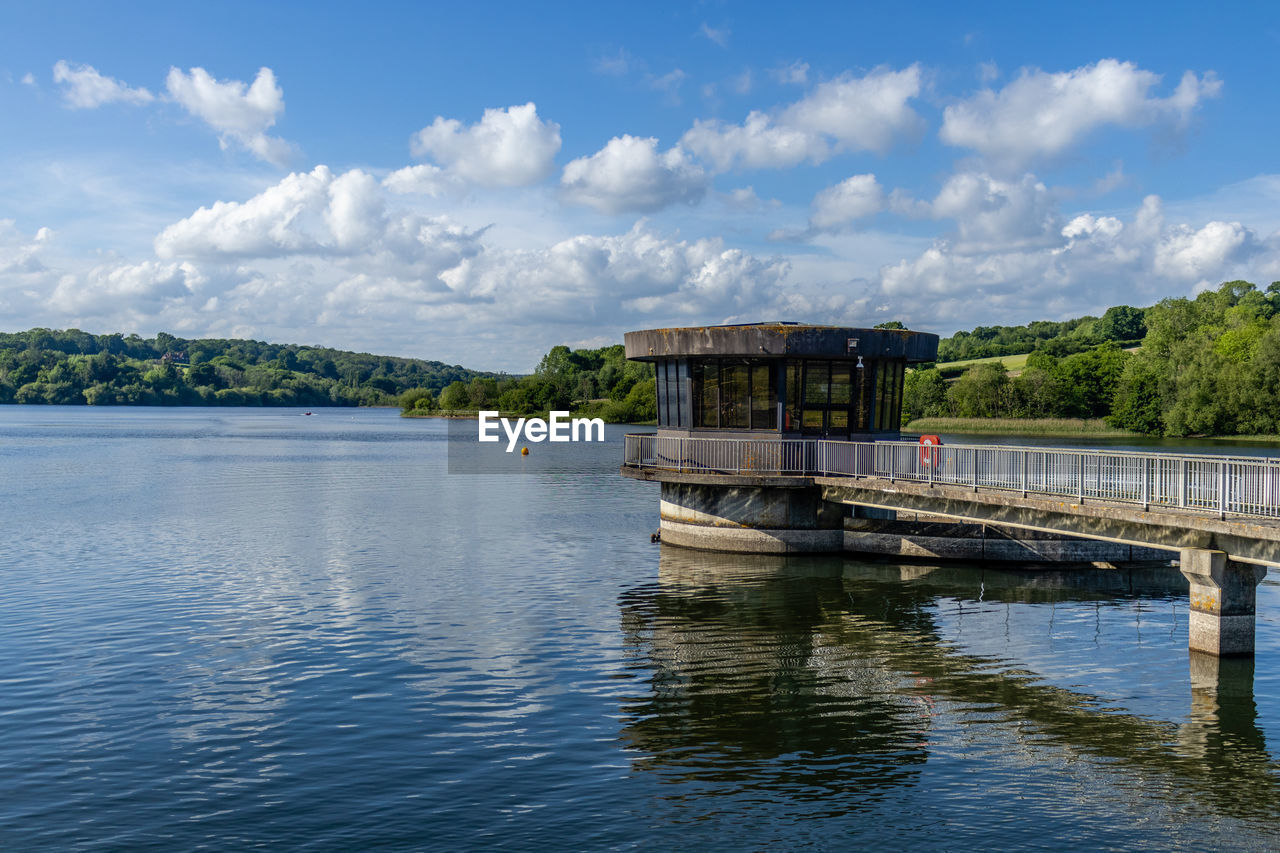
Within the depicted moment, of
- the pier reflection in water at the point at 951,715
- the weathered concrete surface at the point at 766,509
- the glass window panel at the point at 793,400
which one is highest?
the glass window panel at the point at 793,400

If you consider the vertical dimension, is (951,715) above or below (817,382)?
below

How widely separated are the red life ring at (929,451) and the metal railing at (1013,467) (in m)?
0.03

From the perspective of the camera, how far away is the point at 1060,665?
21969 millimetres

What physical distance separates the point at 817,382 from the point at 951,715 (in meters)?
17.8

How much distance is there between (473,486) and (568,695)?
155 ft

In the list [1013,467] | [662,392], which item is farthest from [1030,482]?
[662,392]

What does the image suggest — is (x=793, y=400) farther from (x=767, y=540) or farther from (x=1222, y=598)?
(x=1222, y=598)

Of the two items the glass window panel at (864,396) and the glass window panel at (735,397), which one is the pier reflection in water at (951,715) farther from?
the glass window panel at (864,396)

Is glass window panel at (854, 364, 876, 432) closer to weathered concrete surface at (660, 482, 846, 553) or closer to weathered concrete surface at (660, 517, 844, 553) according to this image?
weathered concrete surface at (660, 482, 846, 553)

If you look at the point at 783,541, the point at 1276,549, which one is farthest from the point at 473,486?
the point at 1276,549

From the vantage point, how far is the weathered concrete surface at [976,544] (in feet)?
108

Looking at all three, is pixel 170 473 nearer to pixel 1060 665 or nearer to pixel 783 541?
pixel 783 541

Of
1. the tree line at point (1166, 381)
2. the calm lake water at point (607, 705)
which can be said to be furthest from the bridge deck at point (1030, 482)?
the tree line at point (1166, 381)

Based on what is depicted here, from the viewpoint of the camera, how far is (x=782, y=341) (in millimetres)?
33500
